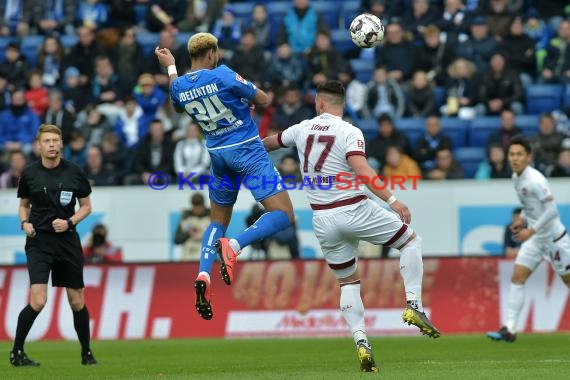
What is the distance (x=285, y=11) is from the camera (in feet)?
83.5

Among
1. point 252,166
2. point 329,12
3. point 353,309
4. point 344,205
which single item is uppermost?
point 329,12

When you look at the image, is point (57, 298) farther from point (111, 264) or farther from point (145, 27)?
point (145, 27)

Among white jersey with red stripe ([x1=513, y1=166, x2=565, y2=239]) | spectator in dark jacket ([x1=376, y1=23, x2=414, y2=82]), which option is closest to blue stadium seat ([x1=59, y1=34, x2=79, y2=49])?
spectator in dark jacket ([x1=376, y1=23, x2=414, y2=82])

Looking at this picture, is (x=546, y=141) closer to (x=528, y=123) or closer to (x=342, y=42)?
(x=528, y=123)

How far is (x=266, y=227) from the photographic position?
1229 centimetres

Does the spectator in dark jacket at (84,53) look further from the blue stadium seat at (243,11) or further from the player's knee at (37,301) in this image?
the player's knee at (37,301)

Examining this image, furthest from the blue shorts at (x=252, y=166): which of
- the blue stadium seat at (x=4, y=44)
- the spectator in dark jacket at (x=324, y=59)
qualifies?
the blue stadium seat at (x=4, y=44)

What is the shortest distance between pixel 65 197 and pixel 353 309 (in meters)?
3.58

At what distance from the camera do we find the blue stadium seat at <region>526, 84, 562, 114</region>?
2247cm

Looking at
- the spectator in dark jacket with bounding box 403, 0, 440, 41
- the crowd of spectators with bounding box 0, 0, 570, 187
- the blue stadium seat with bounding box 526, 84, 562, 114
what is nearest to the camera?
the crowd of spectators with bounding box 0, 0, 570, 187

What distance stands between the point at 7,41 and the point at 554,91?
11827 millimetres

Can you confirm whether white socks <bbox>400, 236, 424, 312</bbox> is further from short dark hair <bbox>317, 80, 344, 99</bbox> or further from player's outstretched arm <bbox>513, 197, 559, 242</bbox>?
player's outstretched arm <bbox>513, 197, 559, 242</bbox>

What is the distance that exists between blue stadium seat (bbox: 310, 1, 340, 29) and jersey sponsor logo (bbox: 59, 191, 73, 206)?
41.8ft

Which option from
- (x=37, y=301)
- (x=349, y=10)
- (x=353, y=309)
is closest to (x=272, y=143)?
(x=353, y=309)
